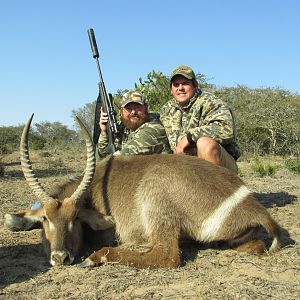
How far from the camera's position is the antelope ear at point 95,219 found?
4301mm

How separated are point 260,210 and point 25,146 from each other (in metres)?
2.29

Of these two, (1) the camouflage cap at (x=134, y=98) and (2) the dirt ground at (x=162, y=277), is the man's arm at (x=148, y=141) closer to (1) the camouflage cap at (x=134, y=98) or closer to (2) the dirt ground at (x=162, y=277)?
(1) the camouflage cap at (x=134, y=98)

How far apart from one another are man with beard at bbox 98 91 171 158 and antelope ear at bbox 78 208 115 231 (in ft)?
4.14

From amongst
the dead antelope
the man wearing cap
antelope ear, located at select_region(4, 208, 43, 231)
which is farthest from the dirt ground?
the man wearing cap

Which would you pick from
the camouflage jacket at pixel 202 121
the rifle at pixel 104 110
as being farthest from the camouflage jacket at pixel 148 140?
the rifle at pixel 104 110

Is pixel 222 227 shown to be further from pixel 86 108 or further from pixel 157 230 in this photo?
pixel 86 108

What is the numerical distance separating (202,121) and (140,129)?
82 centimetres

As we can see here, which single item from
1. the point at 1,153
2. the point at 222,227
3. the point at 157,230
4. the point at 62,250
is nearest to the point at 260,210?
the point at 222,227

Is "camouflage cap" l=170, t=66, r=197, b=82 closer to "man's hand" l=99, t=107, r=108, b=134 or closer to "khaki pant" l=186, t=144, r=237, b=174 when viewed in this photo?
"khaki pant" l=186, t=144, r=237, b=174

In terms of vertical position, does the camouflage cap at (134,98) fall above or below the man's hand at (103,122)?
above

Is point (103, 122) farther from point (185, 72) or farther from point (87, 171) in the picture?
point (87, 171)

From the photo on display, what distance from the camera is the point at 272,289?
3.32 meters

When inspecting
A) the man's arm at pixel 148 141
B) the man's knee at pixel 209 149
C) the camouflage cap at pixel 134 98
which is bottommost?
the man's knee at pixel 209 149

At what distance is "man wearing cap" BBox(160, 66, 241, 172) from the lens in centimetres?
540
